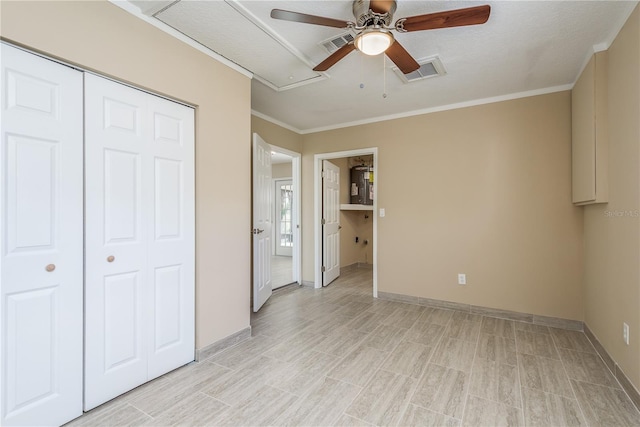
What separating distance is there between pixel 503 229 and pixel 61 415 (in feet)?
13.4

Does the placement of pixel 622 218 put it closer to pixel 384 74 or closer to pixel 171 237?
pixel 384 74

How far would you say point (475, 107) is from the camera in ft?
11.6

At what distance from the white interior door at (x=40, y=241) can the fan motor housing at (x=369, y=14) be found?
1.73 m

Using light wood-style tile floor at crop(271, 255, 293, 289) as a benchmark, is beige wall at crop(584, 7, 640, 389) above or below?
above

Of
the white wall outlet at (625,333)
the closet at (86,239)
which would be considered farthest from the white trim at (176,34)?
the white wall outlet at (625,333)

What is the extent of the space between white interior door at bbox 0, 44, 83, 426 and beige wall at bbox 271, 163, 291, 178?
241 inches

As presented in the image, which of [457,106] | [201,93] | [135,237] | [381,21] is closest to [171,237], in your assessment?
[135,237]

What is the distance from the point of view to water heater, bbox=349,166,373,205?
625 centimetres

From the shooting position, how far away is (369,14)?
1.74 m

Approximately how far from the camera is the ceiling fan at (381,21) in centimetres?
162

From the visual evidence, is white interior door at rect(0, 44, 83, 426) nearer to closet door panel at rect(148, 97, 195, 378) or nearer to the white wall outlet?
closet door panel at rect(148, 97, 195, 378)

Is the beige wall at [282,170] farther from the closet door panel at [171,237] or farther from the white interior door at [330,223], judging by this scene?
the closet door panel at [171,237]

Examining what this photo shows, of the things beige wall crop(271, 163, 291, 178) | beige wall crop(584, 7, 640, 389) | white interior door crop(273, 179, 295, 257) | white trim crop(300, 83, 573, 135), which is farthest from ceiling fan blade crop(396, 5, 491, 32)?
white interior door crop(273, 179, 295, 257)

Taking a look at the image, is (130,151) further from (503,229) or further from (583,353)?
(583,353)
